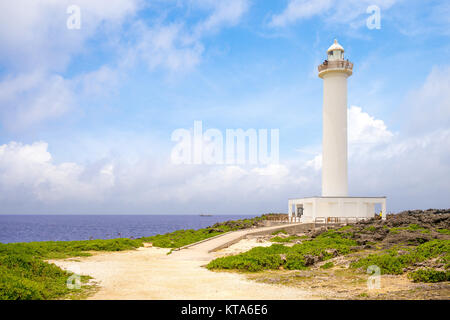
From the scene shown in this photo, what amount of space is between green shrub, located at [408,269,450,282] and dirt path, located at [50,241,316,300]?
3.87m

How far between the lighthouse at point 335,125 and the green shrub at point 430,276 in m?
29.2

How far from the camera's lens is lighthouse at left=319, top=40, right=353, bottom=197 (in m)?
41.2

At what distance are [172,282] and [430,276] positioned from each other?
26.2ft

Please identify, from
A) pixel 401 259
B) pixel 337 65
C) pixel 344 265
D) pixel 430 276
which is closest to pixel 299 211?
pixel 337 65

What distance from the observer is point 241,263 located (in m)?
15.1

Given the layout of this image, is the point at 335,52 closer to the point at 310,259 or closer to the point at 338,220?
the point at 338,220

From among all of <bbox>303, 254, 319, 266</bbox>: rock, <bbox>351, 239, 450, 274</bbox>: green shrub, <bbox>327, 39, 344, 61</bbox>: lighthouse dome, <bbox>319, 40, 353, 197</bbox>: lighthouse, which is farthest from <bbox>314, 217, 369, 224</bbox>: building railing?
<bbox>303, 254, 319, 266</bbox>: rock

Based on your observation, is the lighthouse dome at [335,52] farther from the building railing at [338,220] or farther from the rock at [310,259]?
the rock at [310,259]

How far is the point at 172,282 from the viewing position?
1217cm

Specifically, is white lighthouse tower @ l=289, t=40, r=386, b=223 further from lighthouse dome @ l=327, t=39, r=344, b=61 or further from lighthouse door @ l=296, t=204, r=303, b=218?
lighthouse door @ l=296, t=204, r=303, b=218
